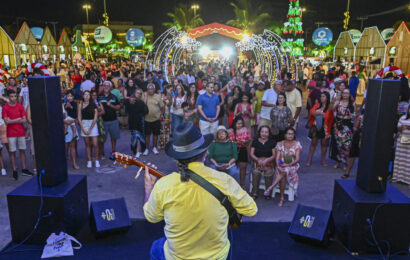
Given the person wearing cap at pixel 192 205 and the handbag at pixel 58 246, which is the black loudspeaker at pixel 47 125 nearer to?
the handbag at pixel 58 246

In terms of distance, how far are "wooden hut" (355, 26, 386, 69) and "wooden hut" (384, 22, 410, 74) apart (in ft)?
3.46

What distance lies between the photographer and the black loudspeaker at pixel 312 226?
3887mm

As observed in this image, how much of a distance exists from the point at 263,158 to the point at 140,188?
7.20 ft

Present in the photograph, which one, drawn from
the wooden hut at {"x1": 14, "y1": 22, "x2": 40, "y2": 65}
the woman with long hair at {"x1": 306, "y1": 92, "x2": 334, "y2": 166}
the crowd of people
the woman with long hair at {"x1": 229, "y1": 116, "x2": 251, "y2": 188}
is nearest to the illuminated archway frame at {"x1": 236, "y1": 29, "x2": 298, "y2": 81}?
the woman with long hair at {"x1": 306, "y1": 92, "x2": 334, "y2": 166}

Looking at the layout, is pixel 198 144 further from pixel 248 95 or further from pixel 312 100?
pixel 312 100

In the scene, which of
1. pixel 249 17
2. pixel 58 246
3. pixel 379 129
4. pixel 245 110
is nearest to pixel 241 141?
pixel 245 110

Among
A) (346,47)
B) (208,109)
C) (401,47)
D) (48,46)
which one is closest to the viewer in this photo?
(208,109)

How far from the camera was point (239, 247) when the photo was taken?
157 inches

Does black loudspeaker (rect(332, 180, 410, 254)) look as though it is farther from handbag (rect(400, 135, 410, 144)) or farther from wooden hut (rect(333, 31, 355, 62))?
wooden hut (rect(333, 31, 355, 62))

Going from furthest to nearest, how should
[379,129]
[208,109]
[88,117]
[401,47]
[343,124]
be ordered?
[401,47]
[208,109]
[88,117]
[343,124]
[379,129]

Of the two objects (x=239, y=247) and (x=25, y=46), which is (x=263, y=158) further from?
(x=25, y=46)

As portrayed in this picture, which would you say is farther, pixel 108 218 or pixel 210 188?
pixel 108 218

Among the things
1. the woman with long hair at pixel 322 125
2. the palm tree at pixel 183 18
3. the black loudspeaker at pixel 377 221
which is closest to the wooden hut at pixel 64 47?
the palm tree at pixel 183 18

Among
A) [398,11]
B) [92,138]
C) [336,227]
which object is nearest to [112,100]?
[92,138]
